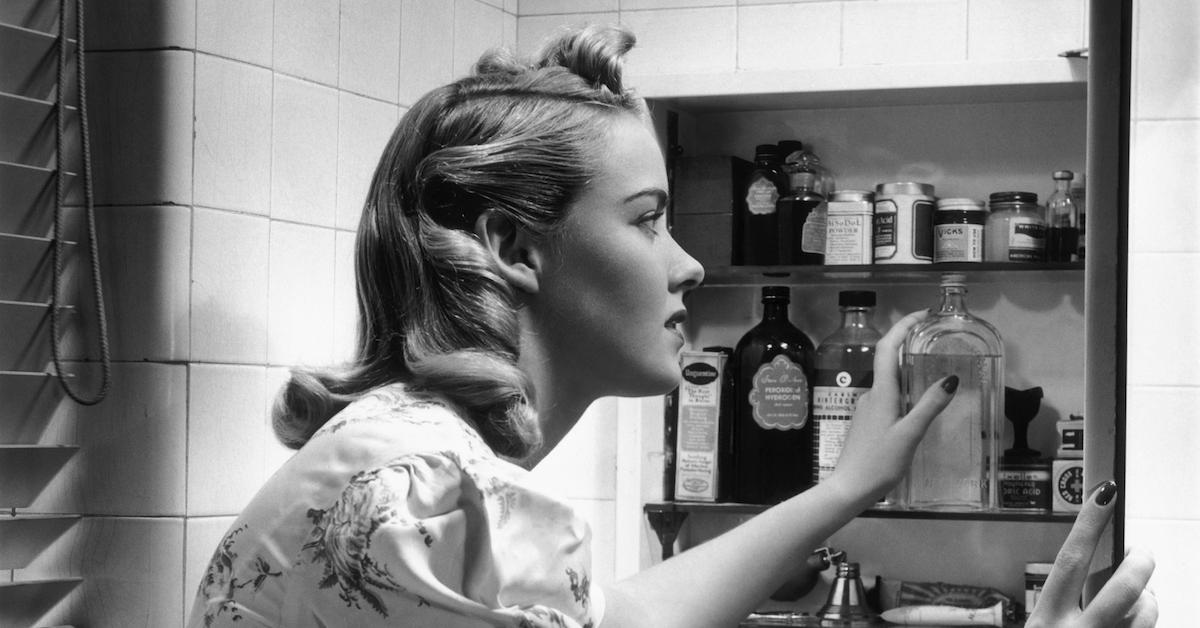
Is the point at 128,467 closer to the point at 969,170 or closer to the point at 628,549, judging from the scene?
the point at 628,549

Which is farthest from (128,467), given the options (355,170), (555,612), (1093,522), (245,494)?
(1093,522)

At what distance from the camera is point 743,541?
1119 millimetres

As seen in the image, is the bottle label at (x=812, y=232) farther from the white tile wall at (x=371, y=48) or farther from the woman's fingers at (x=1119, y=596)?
the woman's fingers at (x=1119, y=596)

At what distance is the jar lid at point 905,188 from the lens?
193cm

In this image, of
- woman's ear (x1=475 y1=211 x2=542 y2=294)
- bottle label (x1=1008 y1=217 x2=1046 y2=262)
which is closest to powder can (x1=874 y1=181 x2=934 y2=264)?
bottle label (x1=1008 y1=217 x2=1046 y2=262)

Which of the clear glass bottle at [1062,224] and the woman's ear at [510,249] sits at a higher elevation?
the clear glass bottle at [1062,224]

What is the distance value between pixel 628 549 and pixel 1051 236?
0.76 meters

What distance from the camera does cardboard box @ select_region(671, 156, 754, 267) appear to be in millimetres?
2047

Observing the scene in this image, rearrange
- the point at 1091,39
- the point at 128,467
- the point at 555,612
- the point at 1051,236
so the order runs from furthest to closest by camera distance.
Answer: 1. the point at 1051,236
2. the point at 128,467
3. the point at 1091,39
4. the point at 555,612

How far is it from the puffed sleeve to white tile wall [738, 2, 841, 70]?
4.86 feet

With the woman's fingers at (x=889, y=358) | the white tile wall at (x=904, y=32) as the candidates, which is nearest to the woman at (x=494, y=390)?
the woman's fingers at (x=889, y=358)

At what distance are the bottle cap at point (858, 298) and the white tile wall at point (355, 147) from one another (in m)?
0.70

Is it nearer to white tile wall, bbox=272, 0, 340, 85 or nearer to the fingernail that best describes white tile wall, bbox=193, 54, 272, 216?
white tile wall, bbox=272, 0, 340, 85

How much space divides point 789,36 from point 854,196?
0.32m
